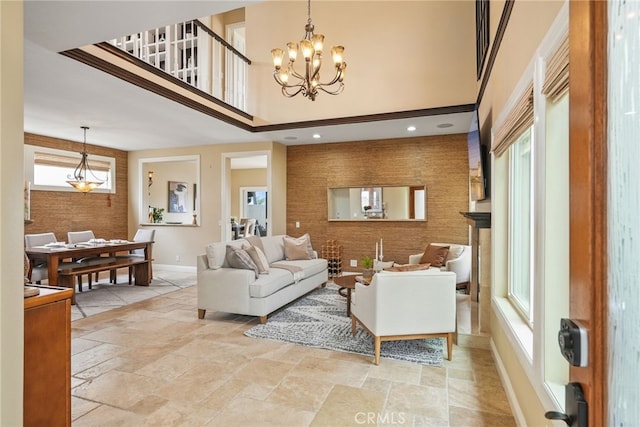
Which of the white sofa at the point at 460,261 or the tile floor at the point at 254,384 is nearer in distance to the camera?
the tile floor at the point at 254,384

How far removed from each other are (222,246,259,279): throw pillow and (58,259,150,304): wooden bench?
2473mm

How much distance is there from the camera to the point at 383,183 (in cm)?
653

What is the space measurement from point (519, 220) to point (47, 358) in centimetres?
313

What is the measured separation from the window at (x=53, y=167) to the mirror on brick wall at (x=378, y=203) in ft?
16.4

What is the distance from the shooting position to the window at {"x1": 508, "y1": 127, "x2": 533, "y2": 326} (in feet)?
8.38

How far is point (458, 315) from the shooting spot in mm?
3822

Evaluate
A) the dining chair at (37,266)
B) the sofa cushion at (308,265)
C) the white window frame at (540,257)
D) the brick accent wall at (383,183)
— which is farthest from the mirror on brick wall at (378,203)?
the dining chair at (37,266)

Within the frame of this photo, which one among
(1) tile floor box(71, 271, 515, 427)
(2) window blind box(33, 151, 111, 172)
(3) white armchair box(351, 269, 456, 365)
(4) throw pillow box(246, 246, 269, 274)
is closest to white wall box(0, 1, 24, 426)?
(1) tile floor box(71, 271, 515, 427)

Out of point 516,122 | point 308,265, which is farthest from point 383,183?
point 516,122

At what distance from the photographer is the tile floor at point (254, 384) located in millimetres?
2182

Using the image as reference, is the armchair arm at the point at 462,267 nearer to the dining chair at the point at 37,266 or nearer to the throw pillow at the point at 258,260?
the throw pillow at the point at 258,260

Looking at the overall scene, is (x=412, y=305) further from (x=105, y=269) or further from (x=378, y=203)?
(x=105, y=269)

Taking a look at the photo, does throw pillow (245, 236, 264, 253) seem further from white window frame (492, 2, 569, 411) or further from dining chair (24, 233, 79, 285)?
white window frame (492, 2, 569, 411)

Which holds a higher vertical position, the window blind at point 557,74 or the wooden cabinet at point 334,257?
the window blind at point 557,74
